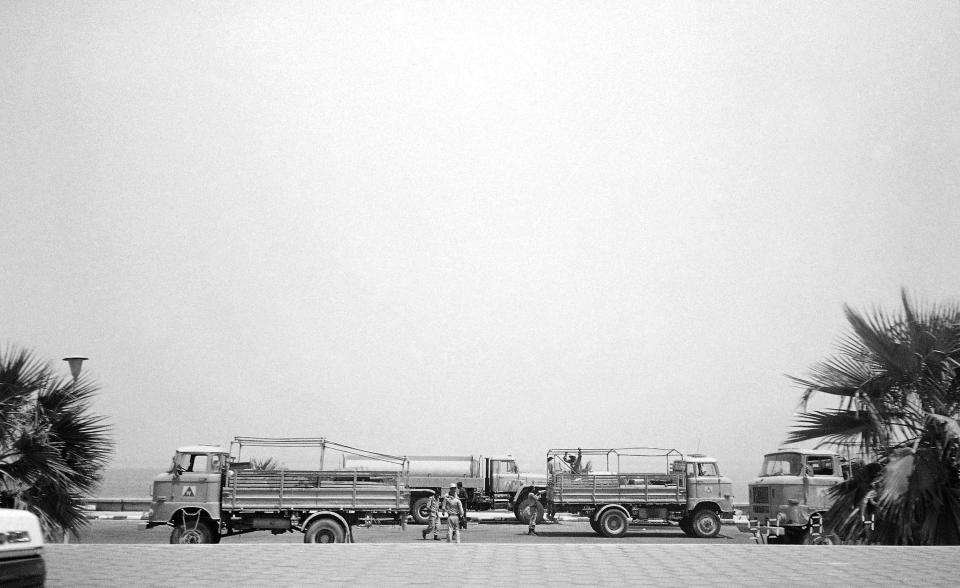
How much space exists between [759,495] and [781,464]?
38.2 inches

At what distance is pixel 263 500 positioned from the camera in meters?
18.9

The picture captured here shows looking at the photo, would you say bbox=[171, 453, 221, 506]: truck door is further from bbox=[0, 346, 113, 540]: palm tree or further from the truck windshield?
the truck windshield

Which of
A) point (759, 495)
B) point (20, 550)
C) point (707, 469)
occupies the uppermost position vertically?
point (707, 469)

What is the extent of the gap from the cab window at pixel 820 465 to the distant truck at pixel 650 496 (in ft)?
13.4

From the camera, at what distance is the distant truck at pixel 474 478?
100 feet

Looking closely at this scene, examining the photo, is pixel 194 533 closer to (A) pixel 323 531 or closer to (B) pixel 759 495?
(A) pixel 323 531

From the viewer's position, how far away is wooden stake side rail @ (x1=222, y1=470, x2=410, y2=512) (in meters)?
18.9

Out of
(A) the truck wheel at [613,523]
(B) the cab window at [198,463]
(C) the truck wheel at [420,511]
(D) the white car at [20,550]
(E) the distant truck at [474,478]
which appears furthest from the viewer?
(E) the distant truck at [474,478]

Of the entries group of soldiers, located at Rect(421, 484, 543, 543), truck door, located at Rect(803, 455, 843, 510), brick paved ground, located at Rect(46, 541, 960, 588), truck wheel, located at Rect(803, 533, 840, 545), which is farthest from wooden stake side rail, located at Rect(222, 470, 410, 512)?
truck door, located at Rect(803, 455, 843, 510)

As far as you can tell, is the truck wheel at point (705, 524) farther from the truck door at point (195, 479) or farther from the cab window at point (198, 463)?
the cab window at point (198, 463)

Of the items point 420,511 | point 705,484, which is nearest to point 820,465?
point 705,484

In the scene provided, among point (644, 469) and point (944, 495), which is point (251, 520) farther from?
point (944, 495)

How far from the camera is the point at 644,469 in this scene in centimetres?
2600

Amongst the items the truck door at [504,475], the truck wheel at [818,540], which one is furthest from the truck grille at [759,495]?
the truck door at [504,475]
